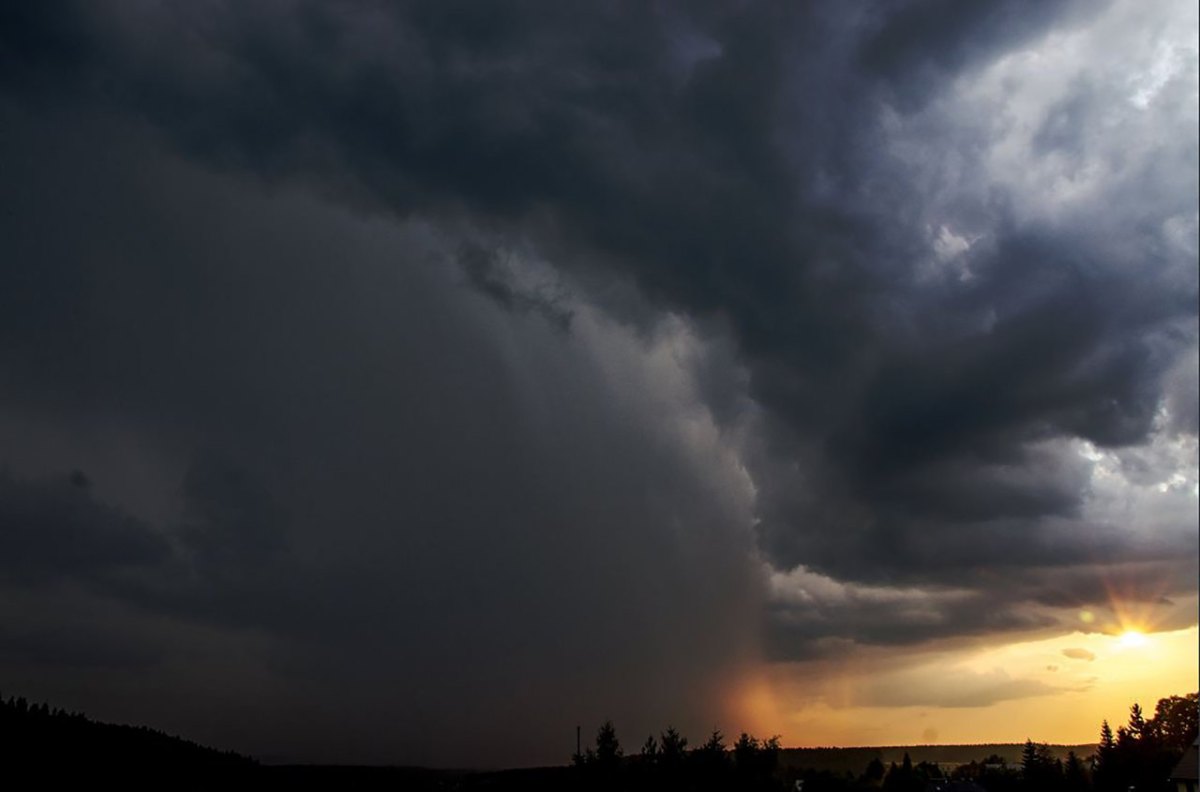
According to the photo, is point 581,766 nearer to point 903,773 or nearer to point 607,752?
point 607,752

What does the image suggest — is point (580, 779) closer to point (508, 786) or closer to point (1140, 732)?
point (508, 786)

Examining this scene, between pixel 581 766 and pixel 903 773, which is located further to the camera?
pixel 903 773

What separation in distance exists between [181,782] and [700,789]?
180 ft

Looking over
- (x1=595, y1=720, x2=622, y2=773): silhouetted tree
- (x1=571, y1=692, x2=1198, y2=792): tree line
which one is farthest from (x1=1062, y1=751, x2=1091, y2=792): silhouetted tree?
(x1=595, y1=720, x2=622, y2=773): silhouetted tree

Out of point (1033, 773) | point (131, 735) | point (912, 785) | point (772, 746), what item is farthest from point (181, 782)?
point (912, 785)

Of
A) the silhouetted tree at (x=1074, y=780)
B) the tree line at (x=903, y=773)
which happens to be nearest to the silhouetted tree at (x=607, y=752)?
the tree line at (x=903, y=773)

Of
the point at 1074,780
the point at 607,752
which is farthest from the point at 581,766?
the point at 1074,780

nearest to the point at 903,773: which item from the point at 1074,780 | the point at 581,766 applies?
the point at 1074,780

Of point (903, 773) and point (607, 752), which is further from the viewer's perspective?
point (903, 773)

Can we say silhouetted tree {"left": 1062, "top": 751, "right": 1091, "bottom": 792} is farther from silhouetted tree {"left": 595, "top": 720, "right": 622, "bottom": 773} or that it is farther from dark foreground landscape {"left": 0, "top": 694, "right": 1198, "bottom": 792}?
silhouetted tree {"left": 595, "top": 720, "right": 622, "bottom": 773}

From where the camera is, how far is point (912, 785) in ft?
561

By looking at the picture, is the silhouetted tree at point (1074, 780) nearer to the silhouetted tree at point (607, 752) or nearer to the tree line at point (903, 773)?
the tree line at point (903, 773)

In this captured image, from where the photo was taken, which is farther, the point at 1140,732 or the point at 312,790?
the point at 1140,732

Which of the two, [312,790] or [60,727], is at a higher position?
[60,727]
